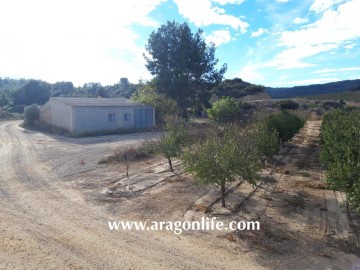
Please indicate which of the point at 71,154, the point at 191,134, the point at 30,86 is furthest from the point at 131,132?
the point at 30,86

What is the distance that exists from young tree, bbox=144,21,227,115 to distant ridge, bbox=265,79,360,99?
213 ft

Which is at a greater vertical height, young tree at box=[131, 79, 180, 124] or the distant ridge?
the distant ridge

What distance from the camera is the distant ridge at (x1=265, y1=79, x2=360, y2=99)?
9386 cm

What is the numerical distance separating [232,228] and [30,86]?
69294mm

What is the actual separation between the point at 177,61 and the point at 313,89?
3046 inches

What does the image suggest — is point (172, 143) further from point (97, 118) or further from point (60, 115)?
point (60, 115)

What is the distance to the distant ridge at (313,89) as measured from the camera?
93.9 meters

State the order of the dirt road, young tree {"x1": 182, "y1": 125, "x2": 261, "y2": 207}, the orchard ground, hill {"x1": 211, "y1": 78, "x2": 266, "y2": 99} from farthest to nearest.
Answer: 1. hill {"x1": 211, "y1": 78, "x2": 266, "y2": 99}
2. young tree {"x1": 182, "y1": 125, "x2": 261, "y2": 207}
3. the orchard ground
4. the dirt road

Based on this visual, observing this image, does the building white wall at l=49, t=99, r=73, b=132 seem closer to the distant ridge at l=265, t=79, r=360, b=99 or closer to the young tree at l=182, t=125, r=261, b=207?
the young tree at l=182, t=125, r=261, b=207

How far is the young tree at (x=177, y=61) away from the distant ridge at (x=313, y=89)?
64.9 meters

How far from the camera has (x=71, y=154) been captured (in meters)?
19.0

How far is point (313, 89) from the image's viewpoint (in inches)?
3917

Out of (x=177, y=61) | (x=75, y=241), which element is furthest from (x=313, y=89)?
(x=75, y=241)

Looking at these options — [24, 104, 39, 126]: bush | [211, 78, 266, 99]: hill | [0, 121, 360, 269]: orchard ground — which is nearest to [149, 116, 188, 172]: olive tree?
[0, 121, 360, 269]: orchard ground
